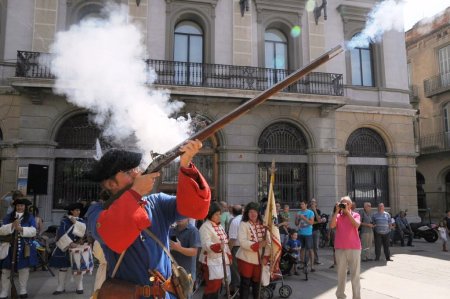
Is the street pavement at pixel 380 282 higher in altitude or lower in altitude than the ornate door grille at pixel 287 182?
lower

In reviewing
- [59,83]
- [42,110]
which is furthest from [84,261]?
[42,110]

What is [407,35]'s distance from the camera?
27.9 m

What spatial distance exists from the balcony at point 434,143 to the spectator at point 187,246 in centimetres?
2423

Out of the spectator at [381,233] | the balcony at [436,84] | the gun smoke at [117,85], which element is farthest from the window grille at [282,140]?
the balcony at [436,84]

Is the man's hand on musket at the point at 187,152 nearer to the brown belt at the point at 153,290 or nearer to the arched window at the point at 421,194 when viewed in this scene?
the brown belt at the point at 153,290

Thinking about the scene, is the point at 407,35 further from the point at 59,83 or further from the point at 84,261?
the point at 84,261

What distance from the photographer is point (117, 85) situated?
7141 millimetres

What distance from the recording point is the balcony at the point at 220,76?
13930 millimetres

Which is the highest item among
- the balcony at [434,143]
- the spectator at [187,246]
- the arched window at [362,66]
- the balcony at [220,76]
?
the arched window at [362,66]

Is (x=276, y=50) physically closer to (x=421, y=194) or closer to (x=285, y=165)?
(x=285, y=165)

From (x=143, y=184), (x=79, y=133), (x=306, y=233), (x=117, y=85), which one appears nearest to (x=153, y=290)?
(x=143, y=184)

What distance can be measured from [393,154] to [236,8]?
32.6 feet

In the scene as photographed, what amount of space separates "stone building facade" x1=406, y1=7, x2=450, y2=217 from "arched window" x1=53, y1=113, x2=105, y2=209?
72.7 ft

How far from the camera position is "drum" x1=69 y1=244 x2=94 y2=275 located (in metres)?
7.92
